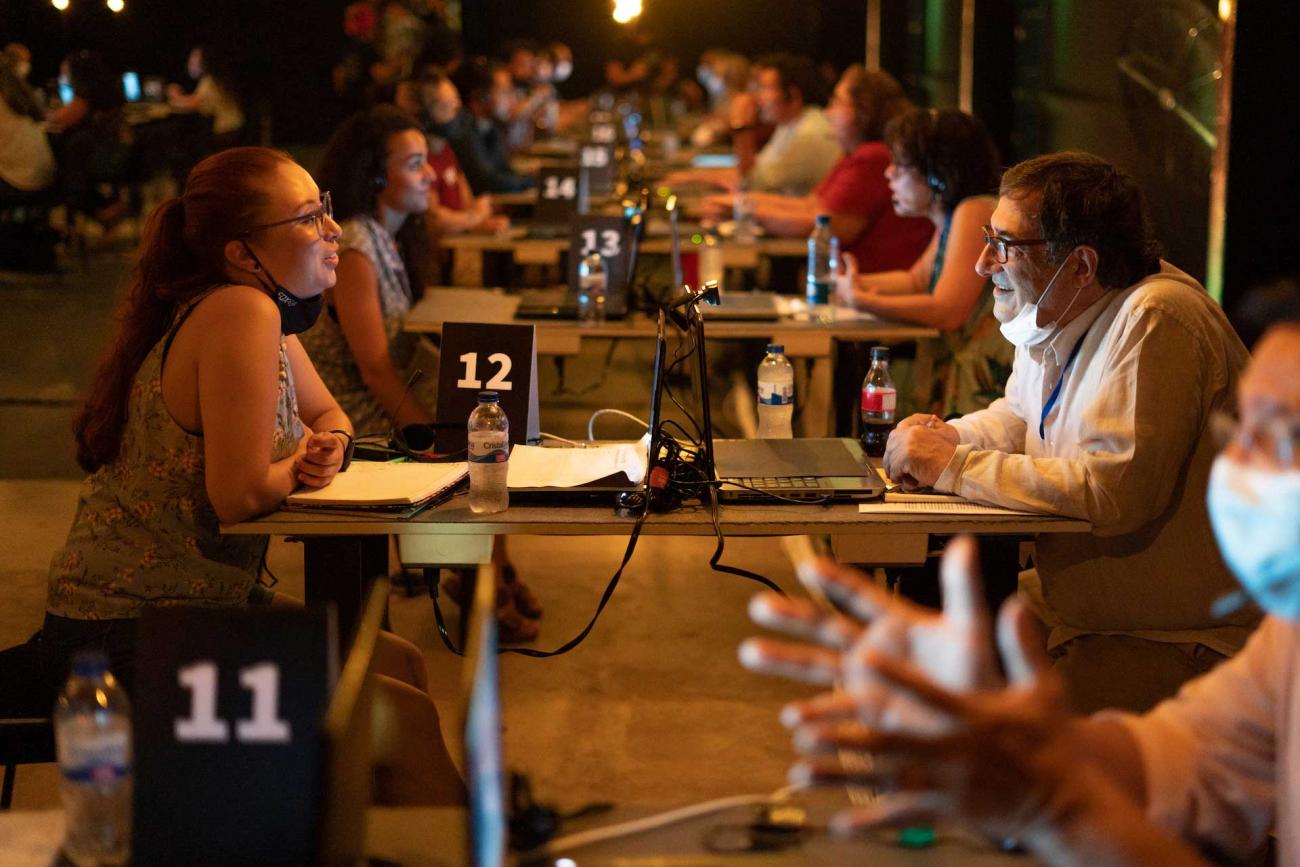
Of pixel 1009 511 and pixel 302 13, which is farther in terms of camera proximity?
pixel 302 13

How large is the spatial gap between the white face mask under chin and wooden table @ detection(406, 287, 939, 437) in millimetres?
1748

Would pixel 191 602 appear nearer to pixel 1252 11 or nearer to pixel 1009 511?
pixel 1009 511

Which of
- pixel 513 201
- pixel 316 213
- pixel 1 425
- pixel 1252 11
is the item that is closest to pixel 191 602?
pixel 316 213

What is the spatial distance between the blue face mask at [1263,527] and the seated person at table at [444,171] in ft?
16.3

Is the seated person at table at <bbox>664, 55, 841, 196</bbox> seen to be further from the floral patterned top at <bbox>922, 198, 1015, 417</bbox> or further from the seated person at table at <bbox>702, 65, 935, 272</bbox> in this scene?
the floral patterned top at <bbox>922, 198, 1015, 417</bbox>

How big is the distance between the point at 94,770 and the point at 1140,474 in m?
1.76

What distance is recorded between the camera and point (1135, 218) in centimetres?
273

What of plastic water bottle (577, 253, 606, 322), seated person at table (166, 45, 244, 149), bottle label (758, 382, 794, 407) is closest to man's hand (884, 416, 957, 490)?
bottle label (758, 382, 794, 407)

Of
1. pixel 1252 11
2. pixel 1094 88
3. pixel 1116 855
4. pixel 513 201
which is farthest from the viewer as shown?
pixel 513 201

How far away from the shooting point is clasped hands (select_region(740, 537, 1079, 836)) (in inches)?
45.9

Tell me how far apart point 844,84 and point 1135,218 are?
3585 mm

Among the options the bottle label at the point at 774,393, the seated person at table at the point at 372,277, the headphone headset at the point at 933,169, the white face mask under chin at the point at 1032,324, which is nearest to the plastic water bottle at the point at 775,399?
the bottle label at the point at 774,393

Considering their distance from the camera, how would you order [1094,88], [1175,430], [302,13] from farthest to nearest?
[302,13], [1094,88], [1175,430]

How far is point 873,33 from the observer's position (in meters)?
15.4
